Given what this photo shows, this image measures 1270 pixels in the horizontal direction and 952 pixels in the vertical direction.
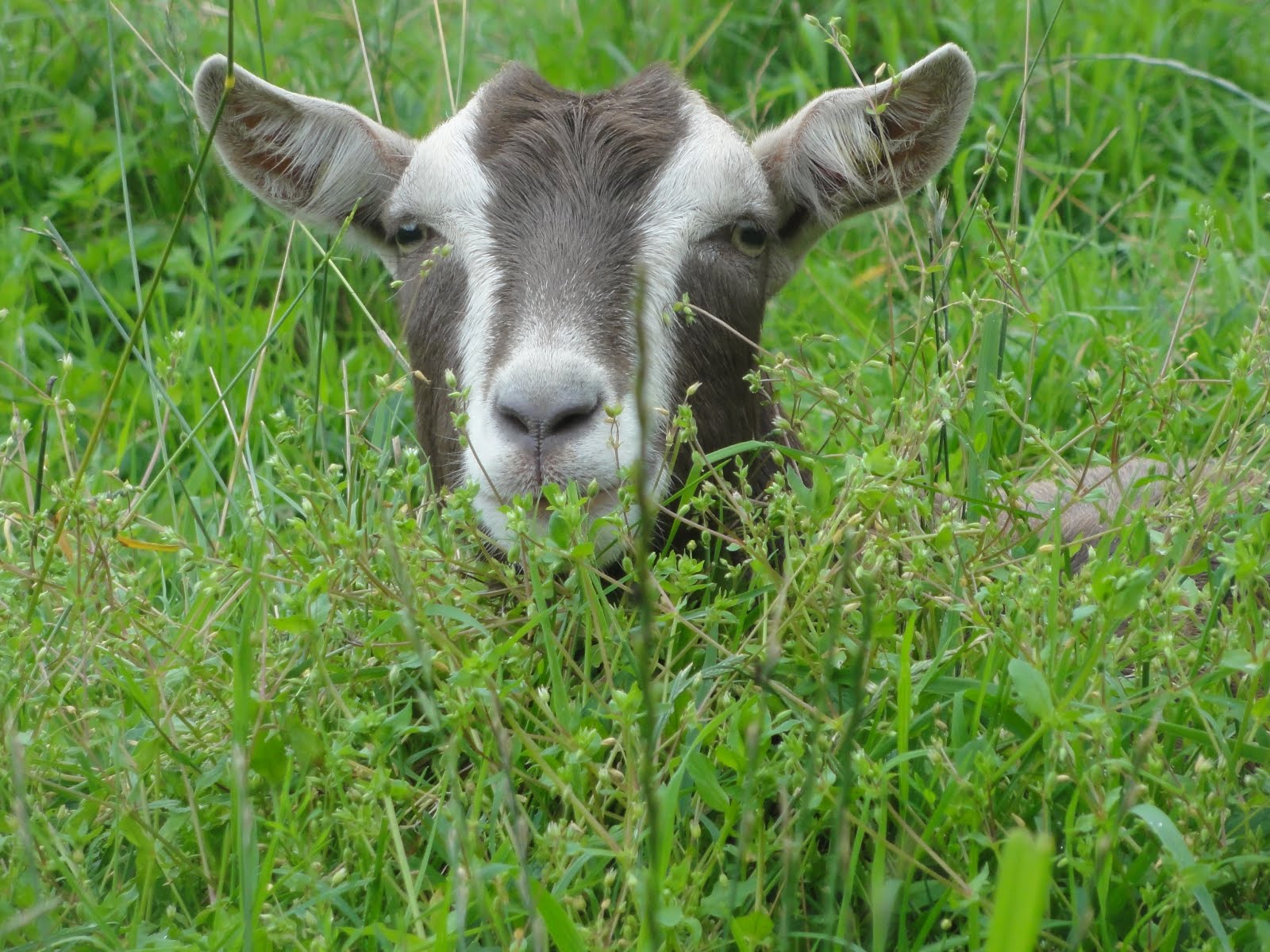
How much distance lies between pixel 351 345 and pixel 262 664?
11.2 ft

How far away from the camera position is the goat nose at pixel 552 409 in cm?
324

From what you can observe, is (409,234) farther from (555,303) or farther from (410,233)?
(555,303)

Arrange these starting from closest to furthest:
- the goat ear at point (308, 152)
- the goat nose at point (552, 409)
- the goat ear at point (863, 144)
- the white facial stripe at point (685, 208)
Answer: the goat nose at point (552, 409), the white facial stripe at point (685, 208), the goat ear at point (863, 144), the goat ear at point (308, 152)

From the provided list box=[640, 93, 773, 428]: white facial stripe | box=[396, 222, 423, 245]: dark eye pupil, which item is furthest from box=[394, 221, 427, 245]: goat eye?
box=[640, 93, 773, 428]: white facial stripe

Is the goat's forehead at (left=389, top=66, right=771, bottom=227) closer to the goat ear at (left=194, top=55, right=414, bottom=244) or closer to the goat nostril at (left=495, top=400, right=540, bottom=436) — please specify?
the goat ear at (left=194, top=55, right=414, bottom=244)

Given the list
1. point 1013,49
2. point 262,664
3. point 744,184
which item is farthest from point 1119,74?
point 262,664

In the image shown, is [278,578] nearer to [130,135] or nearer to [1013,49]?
[130,135]

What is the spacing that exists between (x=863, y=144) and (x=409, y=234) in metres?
1.24

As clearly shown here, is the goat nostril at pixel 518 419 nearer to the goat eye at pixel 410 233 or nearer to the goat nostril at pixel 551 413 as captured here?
the goat nostril at pixel 551 413

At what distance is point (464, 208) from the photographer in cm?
392

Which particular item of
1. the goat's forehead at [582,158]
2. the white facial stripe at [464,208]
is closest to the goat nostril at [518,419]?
the white facial stripe at [464,208]

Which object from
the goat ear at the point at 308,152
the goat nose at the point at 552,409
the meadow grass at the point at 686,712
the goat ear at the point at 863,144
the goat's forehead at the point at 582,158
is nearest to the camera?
the meadow grass at the point at 686,712

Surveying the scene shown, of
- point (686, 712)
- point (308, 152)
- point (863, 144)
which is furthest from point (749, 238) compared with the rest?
point (686, 712)

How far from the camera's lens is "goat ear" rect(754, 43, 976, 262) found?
159 inches
